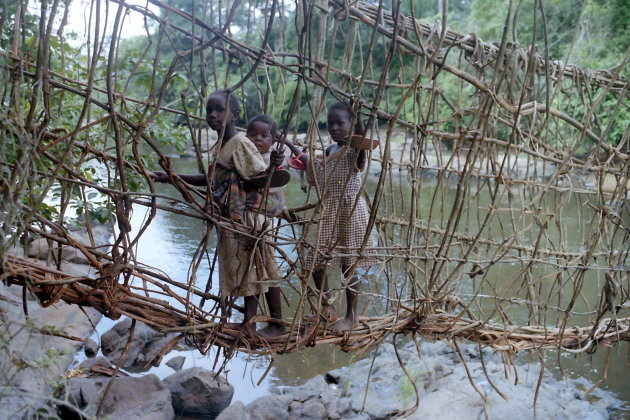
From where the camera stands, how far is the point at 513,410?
4.29 metres

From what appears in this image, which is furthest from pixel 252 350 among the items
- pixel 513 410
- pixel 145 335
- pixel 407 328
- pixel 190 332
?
pixel 145 335

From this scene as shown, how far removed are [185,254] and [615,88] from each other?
17.2 feet

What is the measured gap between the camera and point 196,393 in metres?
4.42

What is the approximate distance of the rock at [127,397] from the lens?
393 centimetres

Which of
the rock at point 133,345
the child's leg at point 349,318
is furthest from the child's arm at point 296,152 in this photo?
the rock at point 133,345

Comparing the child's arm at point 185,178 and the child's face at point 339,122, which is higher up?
the child's face at point 339,122

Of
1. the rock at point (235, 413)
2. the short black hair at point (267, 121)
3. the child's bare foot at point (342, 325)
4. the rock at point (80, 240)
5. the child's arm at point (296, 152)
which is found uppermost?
the short black hair at point (267, 121)

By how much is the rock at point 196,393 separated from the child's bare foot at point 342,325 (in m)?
1.85

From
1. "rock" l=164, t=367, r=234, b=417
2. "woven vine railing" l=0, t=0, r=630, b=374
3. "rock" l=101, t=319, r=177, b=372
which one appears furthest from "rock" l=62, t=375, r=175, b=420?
"woven vine railing" l=0, t=0, r=630, b=374

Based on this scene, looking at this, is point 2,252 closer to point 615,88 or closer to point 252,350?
point 252,350

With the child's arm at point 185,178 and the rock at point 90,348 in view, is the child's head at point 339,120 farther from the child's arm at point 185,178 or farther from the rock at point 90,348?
the rock at point 90,348

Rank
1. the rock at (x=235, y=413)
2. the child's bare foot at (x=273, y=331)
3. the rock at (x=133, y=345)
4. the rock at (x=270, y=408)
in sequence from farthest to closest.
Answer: the rock at (x=133, y=345) < the rock at (x=270, y=408) < the rock at (x=235, y=413) < the child's bare foot at (x=273, y=331)

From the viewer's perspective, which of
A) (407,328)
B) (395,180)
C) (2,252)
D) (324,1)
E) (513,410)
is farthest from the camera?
(395,180)

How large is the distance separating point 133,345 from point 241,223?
3.10 meters
